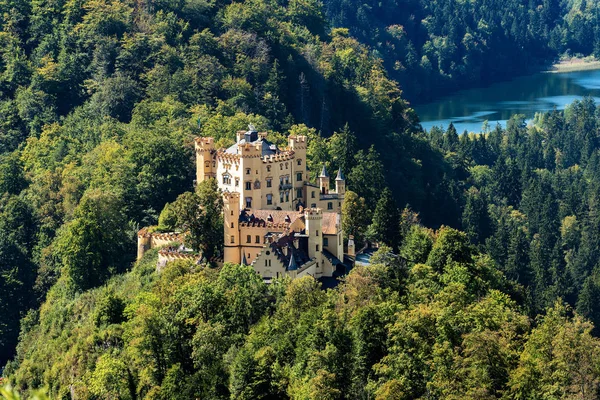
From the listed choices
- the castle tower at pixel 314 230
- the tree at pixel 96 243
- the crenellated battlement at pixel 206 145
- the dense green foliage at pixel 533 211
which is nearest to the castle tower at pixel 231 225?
the castle tower at pixel 314 230

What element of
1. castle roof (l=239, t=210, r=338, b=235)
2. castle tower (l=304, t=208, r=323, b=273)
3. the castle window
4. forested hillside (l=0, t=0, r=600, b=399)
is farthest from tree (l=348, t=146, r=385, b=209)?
castle tower (l=304, t=208, r=323, b=273)

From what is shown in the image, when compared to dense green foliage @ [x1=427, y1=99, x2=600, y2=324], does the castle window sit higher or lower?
higher

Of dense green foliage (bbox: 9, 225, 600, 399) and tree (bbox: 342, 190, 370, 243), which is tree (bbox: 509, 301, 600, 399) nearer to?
dense green foliage (bbox: 9, 225, 600, 399)

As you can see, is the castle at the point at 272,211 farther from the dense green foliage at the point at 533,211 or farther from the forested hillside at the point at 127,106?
the dense green foliage at the point at 533,211

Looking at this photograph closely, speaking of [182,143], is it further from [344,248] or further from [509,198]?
[509,198]

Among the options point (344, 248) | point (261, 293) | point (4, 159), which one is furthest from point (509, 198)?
point (261, 293)

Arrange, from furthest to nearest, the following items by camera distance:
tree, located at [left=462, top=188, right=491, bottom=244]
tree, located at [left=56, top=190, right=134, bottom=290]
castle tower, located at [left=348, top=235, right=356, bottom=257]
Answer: tree, located at [left=462, top=188, right=491, bottom=244]
tree, located at [left=56, top=190, right=134, bottom=290]
castle tower, located at [left=348, top=235, right=356, bottom=257]

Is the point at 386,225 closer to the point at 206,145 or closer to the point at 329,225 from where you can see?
the point at 329,225
